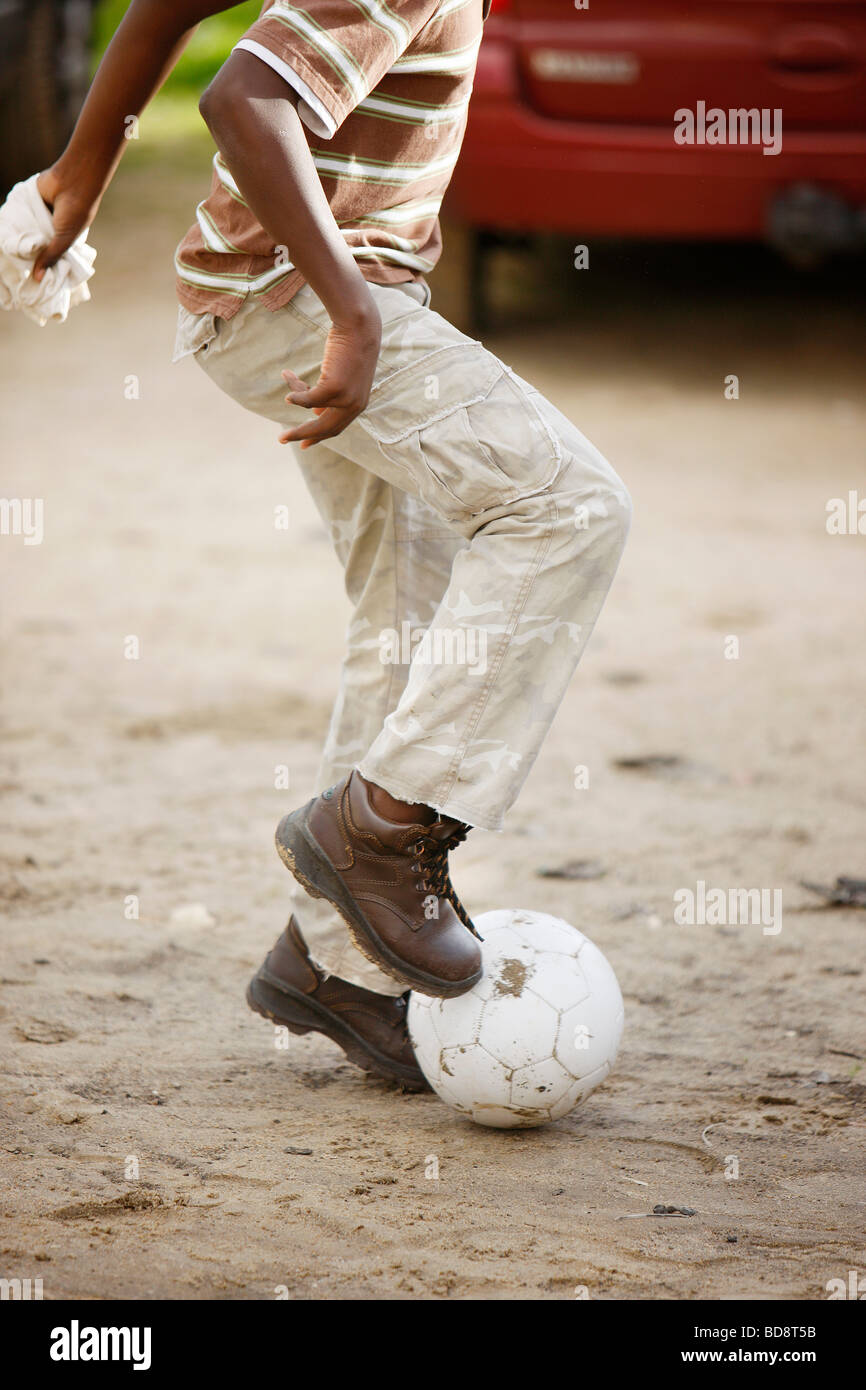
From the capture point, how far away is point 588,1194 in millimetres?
2371

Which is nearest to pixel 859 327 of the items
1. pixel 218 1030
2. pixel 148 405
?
pixel 148 405

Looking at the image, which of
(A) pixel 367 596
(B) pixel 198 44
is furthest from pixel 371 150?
(B) pixel 198 44

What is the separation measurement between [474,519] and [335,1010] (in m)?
0.99

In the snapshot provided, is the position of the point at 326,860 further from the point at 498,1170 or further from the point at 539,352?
the point at 539,352

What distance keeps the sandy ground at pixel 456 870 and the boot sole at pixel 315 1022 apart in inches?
1.9

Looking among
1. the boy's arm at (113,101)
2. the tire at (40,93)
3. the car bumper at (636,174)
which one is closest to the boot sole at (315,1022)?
the boy's arm at (113,101)

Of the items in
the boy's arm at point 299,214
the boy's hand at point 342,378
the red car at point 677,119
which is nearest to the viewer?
the boy's arm at point 299,214

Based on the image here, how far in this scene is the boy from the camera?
6.97 feet

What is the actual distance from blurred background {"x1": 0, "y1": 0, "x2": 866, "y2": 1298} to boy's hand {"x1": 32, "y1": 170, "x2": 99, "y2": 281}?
138 centimetres

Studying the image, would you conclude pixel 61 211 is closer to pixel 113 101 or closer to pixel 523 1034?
pixel 113 101

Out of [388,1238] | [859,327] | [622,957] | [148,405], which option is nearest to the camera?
[388,1238]

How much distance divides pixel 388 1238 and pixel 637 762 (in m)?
→ 2.10

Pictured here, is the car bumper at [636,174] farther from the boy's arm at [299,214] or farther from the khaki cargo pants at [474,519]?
the boy's arm at [299,214]

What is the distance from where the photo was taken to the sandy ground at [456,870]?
2.24 meters
